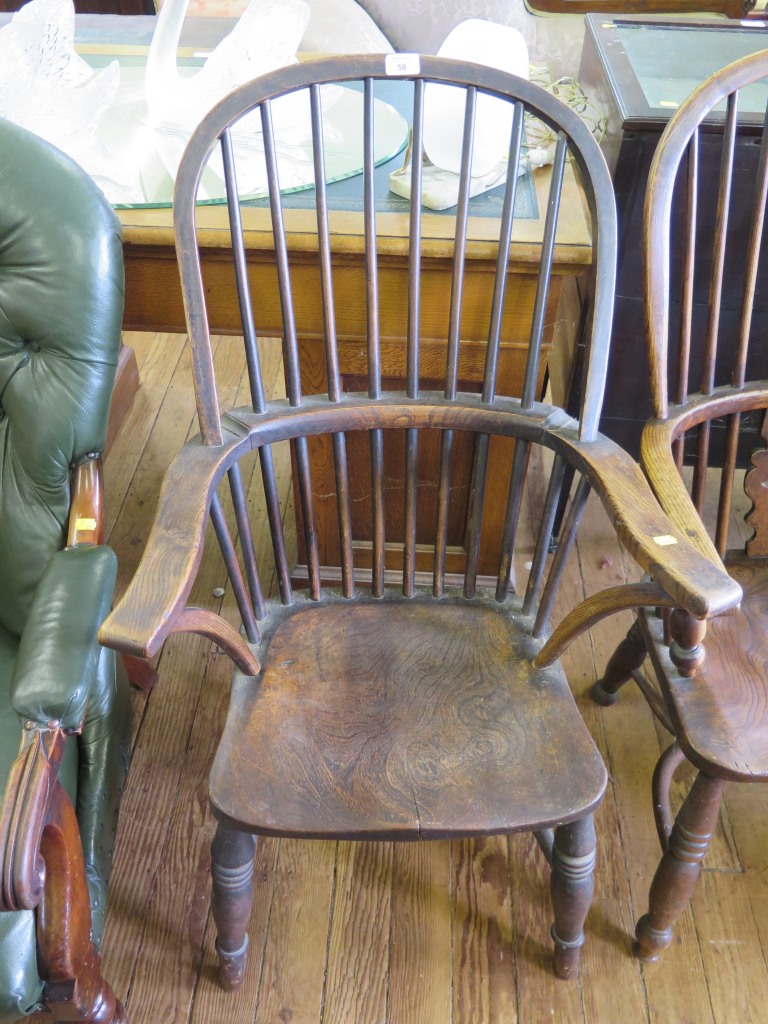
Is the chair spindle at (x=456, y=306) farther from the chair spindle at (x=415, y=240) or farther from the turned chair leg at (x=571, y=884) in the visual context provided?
the turned chair leg at (x=571, y=884)

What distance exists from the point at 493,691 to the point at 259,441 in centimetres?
43

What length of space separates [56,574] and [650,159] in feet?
3.49

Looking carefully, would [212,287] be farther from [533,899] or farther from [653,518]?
[533,899]

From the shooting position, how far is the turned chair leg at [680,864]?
1069mm

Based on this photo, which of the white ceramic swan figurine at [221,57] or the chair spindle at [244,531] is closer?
the chair spindle at [244,531]

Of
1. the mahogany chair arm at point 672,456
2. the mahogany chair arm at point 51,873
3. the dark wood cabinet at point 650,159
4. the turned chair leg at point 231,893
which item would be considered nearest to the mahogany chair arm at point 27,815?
the mahogany chair arm at point 51,873

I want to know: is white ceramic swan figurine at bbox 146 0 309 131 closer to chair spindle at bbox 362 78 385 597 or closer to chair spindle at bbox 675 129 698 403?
chair spindle at bbox 362 78 385 597

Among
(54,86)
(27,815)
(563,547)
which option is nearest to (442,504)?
(563,547)

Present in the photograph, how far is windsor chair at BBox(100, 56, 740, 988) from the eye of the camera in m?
0.92

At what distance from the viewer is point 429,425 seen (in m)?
1.10

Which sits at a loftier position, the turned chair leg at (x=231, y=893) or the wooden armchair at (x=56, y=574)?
the wooden armchair at (x=56, y=574)

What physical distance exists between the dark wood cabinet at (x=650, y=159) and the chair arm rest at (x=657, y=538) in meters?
0.52

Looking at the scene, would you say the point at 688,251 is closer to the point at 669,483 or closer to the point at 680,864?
the point at 669,483

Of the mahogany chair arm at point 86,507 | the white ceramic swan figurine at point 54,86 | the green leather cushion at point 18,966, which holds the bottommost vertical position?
the green leather cushion at point 18,966
